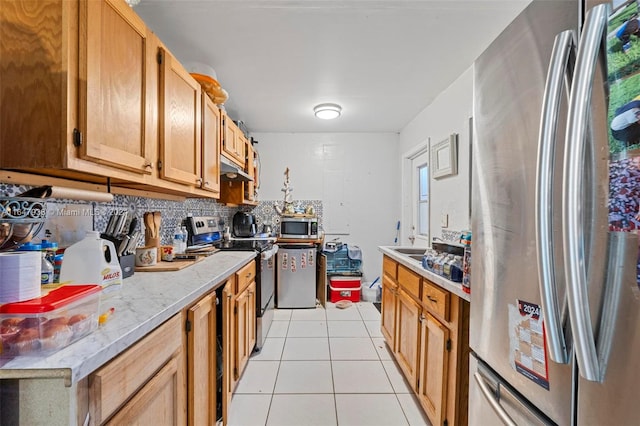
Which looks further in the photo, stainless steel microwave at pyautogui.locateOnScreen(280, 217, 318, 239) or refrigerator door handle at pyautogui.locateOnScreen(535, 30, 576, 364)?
stainless steel microwave at pyautogui.locateOnScreen(280, 217, 318, 239)

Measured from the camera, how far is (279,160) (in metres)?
3.87

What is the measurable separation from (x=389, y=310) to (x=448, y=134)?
1661 mm

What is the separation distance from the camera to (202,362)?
46.4 inches

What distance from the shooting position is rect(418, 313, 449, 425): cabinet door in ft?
4.21

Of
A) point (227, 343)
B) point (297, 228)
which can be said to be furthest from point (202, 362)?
point (297, 228)

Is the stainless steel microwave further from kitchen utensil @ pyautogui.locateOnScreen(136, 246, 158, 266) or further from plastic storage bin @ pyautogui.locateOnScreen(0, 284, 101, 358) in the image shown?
plastic storage bin @ pyautogui.locateOnScreen(0, 284, 101, 358)

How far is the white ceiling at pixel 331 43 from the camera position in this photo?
1.52 metres

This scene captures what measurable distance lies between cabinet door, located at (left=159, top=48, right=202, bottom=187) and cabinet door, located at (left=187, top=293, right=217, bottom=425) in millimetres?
704

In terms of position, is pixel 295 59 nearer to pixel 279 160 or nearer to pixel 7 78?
pixel 7 78

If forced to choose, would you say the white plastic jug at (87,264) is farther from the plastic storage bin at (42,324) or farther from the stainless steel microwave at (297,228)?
the stainless steel microwave at (297,228)

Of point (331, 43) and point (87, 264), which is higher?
point (331, 43)

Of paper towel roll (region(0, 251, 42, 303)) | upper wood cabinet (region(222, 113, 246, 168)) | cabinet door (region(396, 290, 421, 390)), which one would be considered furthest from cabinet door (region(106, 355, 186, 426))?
upper wood cabinet (region(222, 113, 246, 168))

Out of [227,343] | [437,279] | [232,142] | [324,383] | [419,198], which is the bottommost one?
[324,383]

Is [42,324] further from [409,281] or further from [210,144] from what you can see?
[409,281]
